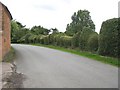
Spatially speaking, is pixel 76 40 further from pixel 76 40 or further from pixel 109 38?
pixel 109 38

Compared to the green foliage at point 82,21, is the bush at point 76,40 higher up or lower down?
lower down

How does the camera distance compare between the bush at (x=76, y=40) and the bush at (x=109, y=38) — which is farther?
the bush at (x=76, y=40)

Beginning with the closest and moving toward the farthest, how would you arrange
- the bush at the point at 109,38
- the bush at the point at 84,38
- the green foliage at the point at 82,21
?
1. the bush at the point at 109,38
2. the bush at the point at 84,38
3. the green foliage at the point at 82,21

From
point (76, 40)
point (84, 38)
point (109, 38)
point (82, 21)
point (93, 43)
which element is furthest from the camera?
point (82, 21)

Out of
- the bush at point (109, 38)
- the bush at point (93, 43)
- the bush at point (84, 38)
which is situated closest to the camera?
the bush at point (109, 38)

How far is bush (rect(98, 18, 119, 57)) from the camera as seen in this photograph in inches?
733

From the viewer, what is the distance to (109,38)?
19422 millimetres

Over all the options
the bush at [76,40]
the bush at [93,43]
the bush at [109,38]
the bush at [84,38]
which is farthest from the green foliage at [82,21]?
the bush at [109,38]

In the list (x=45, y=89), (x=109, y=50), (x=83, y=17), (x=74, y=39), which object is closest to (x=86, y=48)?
(x=74, y=39)

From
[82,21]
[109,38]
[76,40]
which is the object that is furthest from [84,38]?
[82,21]

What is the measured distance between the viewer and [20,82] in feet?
31.6

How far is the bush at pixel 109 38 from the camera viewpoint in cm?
1862

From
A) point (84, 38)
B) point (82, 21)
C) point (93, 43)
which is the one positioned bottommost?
point (93, 43)

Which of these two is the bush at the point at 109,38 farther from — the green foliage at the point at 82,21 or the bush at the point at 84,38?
the green foliage at the point at 82,21
